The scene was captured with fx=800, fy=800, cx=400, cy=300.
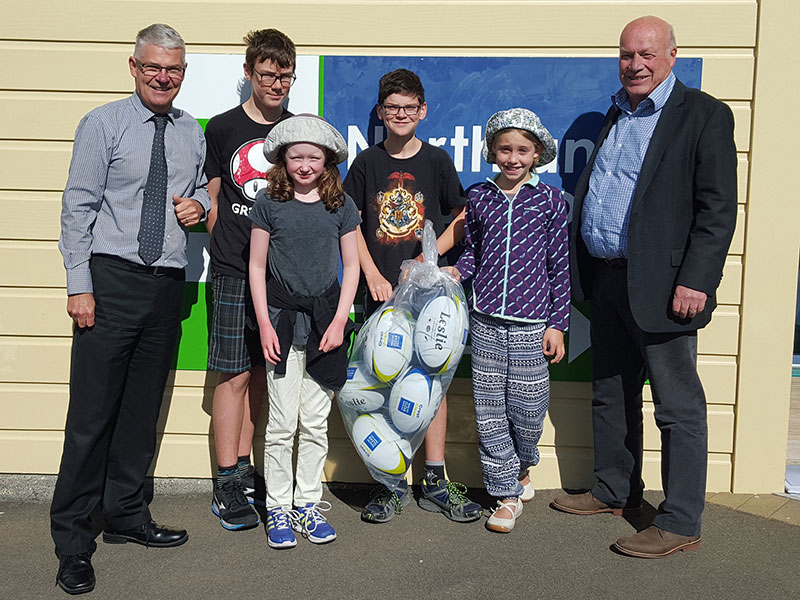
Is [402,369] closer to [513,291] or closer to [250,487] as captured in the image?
[513,291]

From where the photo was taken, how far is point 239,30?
4.02 metres

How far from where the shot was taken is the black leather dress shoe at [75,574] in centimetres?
310

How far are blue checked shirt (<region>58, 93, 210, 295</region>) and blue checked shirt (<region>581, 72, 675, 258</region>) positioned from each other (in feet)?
5.90

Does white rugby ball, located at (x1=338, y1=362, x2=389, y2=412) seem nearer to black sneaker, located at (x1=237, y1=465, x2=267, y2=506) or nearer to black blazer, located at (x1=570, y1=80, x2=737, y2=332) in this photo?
black sneaker, located at (x1=237, y1=465, x2=267, y2=506)

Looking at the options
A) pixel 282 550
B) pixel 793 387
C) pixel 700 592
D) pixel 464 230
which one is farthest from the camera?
pixel 793 387

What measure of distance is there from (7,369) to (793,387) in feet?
17.0

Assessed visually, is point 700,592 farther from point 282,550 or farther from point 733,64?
point 733,64

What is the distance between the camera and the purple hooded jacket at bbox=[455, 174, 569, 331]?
355 centimetres

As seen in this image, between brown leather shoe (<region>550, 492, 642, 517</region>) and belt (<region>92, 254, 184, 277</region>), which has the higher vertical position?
belt (<region>92, 254, 184, 277</region>)

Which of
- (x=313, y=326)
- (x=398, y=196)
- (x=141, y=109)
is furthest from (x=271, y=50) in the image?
(x=313, y=326)

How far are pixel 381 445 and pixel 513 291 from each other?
0.90m

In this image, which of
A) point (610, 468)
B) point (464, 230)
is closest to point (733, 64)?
point (464, 230)

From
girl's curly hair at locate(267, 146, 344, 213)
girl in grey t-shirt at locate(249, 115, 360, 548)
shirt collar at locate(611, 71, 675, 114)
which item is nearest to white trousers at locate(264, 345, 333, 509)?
girl in grey t-shirt at locate(249, 115, 360, 548)

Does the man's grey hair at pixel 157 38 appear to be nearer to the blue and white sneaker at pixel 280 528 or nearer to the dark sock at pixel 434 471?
the blue and white sneaker at pixel 280 528
